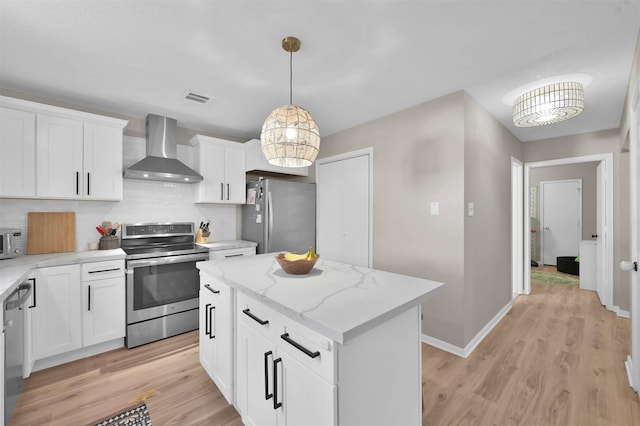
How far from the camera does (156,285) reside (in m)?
2.79

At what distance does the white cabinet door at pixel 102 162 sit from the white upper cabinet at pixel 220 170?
84cm

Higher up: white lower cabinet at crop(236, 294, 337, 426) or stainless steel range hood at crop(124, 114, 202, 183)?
stainless steel range hood at crop(124, 114, 202, 183)

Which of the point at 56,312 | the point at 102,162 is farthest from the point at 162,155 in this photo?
the point at 56,312

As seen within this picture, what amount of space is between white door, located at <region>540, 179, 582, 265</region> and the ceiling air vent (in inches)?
287

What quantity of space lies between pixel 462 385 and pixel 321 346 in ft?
5.59

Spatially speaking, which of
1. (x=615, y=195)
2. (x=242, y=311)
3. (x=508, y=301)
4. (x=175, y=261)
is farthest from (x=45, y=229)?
(x=615, y=195)

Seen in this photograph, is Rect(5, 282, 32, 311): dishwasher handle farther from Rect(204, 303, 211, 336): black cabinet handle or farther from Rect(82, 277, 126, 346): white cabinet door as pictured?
Rect(204, 303, 211, 336): black cabinet handle

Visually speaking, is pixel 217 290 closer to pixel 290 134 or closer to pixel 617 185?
pixel 290 134

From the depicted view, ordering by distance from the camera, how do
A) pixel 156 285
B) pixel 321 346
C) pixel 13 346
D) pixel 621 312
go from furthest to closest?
pixel 621 312 < pixel 156 285 < pixel 13 346 < pixel 321 346

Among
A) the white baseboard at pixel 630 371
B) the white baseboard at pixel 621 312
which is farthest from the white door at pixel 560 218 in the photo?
the white baseboard at pixel 630 371

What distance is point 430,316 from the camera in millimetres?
2766

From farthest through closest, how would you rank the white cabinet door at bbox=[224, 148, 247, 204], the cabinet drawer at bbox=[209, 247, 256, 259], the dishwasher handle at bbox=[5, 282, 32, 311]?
1. the white cabinet door at bbox=[224, 148, 247, 204]
2. the cabinet drawer at bbox=[209, 247, 256, 259]
3. the dishwasher handle at bbox=[5, 282, 32, 311]

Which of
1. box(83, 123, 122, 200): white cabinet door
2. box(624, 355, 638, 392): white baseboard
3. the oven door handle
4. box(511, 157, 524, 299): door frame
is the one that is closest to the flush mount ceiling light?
the oven door handle

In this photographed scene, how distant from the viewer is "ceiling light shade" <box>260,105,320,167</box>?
1595 mm
